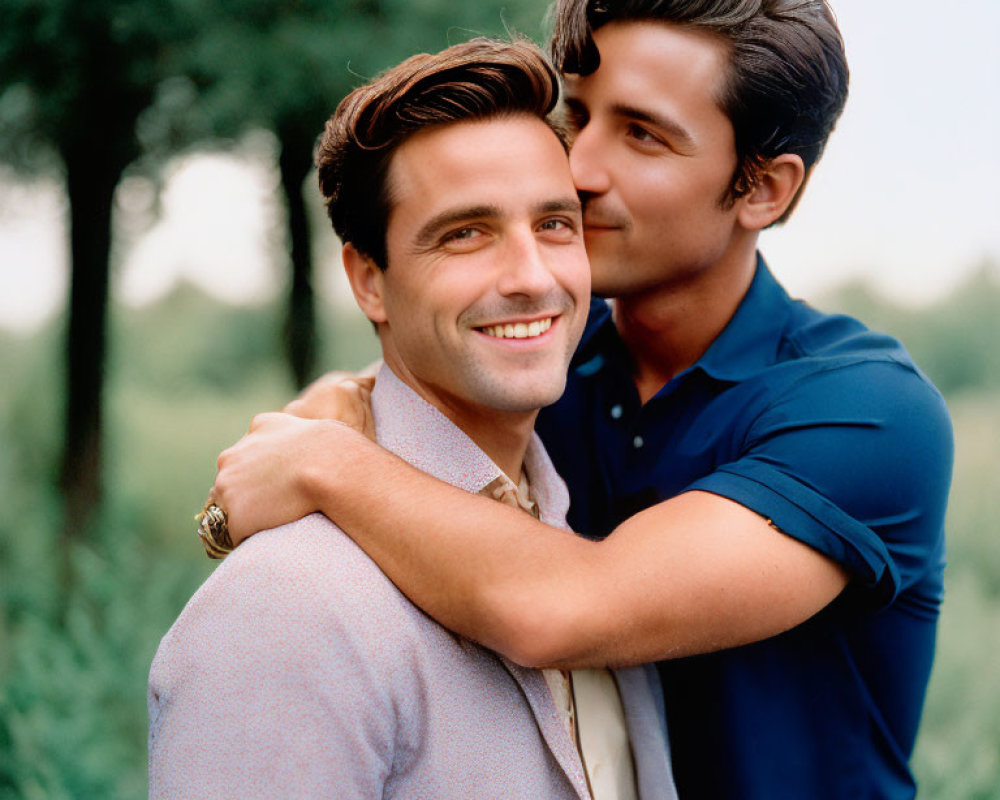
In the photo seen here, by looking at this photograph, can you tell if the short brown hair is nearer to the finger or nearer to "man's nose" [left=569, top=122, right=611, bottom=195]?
"man's nose" [left=569, top=122, right=611, bottom=195]

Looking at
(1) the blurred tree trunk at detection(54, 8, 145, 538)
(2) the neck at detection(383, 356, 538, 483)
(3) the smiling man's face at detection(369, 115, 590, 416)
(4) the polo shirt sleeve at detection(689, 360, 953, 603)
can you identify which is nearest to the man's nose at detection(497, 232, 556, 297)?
(3) the smiling man's face at detection(369, 115, 590, 416)

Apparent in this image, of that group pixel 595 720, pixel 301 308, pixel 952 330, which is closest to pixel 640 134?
pixel 595 720

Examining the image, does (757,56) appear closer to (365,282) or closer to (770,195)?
(770,195)

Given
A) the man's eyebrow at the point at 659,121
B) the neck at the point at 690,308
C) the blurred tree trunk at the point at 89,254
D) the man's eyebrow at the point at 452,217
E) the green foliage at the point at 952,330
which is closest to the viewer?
the man's eyebrow at the point at 452,217

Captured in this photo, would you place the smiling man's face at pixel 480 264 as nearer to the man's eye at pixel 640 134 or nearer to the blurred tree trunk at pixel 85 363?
the man's eye at pixel 640 134

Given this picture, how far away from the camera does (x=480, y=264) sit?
204 centimetres

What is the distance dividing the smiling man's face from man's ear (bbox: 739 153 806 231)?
76 cm

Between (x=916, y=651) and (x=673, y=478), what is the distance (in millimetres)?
739

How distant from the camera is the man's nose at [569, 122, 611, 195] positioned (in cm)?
248

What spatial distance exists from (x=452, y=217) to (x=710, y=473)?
0.83 m

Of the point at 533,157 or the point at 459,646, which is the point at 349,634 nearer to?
the point at 459,646

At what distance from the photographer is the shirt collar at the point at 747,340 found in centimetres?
248

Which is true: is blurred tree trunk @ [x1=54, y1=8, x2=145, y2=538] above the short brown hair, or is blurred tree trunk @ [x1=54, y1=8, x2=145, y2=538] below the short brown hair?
below

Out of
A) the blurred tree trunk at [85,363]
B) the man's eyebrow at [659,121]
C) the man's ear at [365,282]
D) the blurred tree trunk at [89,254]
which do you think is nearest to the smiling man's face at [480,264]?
the man's ear at [365,282]
